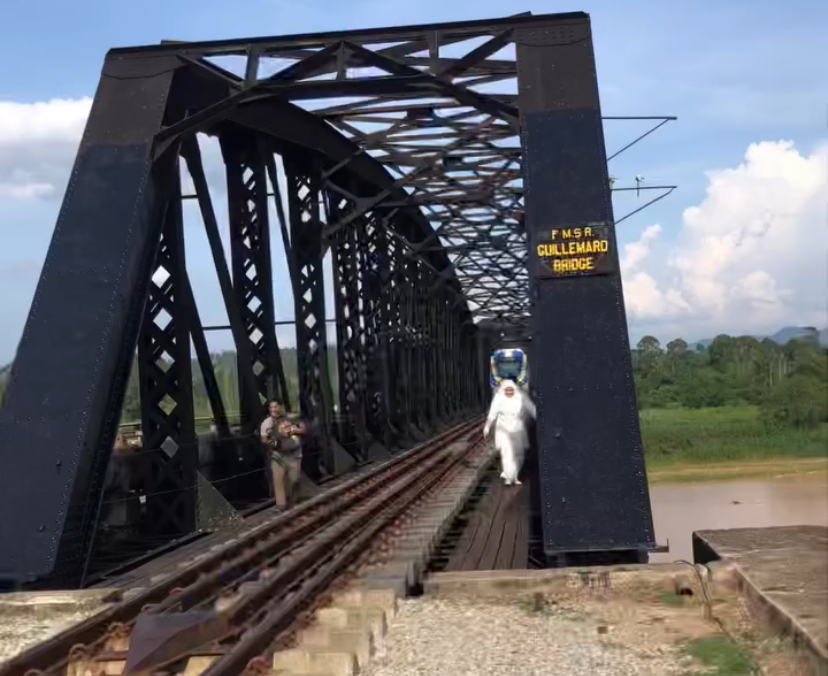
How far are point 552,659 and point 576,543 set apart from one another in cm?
271


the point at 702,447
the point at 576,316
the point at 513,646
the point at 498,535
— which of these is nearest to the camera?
the point at 513,646

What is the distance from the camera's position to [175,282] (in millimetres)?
11625

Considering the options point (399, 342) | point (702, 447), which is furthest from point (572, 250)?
point (702, 447)

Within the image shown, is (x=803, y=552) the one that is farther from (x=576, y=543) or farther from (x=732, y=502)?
(x=732, y=502)

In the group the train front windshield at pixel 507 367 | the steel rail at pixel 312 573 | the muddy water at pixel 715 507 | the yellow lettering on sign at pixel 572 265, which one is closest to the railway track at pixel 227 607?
the steel rail at pixel 312 573

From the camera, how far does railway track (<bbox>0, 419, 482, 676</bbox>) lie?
229 inches

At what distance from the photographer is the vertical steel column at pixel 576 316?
8.42 m

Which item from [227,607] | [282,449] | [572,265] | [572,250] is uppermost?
[572,250]

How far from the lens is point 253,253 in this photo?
15406 millimetres

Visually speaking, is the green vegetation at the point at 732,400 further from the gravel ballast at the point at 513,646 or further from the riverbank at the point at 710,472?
the gravel ballast at the point at 513,646

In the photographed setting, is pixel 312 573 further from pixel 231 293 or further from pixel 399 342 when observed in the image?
pixel 399 342

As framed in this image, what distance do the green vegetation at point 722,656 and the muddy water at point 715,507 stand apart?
10118 mm

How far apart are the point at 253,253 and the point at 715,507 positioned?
1438cm

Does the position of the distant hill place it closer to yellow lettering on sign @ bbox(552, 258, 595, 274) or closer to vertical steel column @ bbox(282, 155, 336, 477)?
yellow lettering on sign @ bbox(552, 258, 595, 274)
